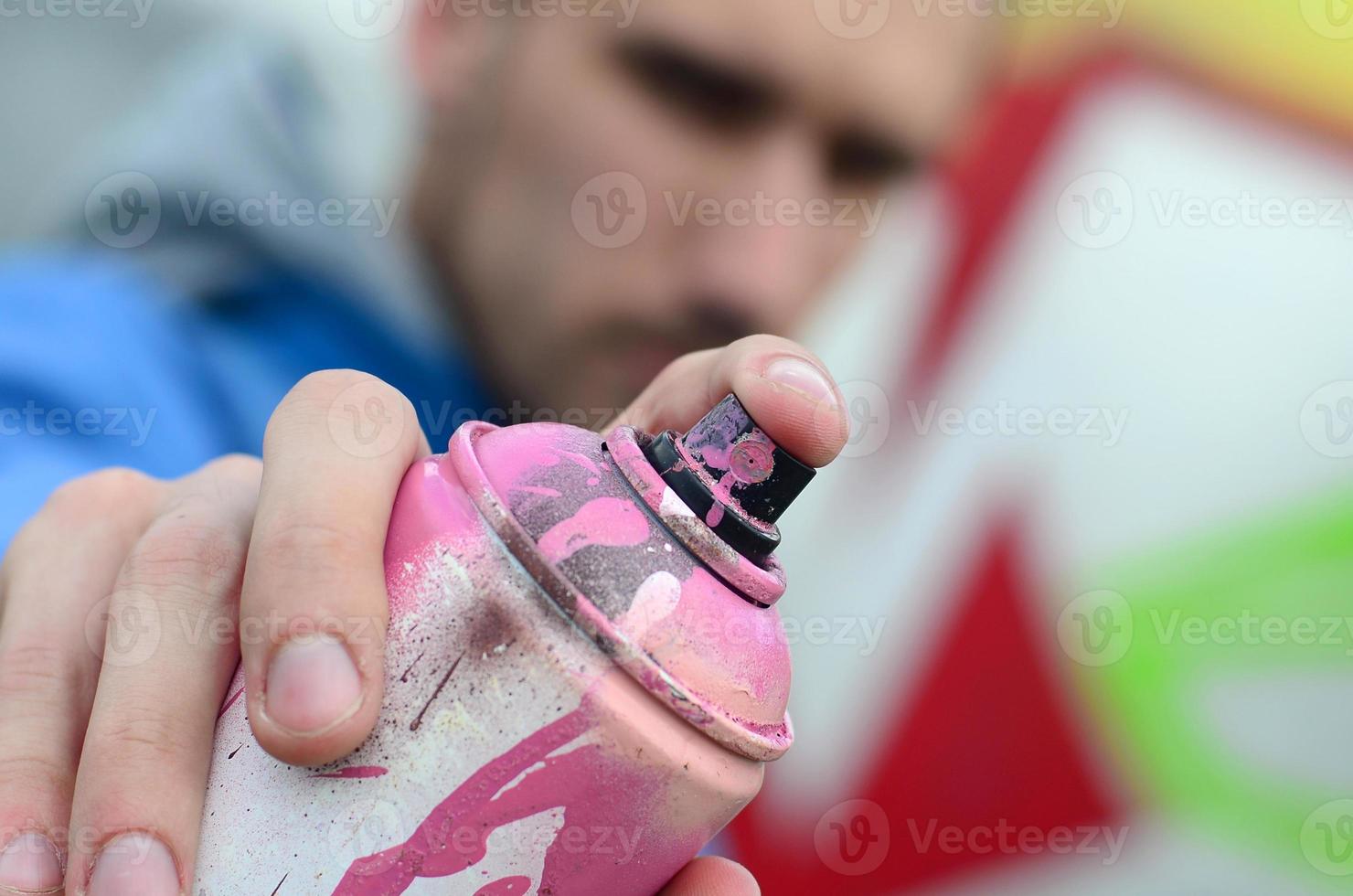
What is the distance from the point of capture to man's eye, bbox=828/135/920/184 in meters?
1.68

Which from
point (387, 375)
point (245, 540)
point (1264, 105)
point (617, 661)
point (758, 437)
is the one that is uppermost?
point (1264, 105)

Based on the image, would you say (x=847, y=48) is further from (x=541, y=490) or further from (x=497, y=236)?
(x=541, y=490)

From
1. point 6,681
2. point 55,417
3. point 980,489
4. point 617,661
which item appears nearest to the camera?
point 617,661

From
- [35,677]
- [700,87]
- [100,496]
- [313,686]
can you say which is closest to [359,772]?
[313,686]

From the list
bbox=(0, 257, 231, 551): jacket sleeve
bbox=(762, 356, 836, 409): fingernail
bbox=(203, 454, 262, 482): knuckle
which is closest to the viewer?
bbox=(762, 356, 836, 409): fingernail

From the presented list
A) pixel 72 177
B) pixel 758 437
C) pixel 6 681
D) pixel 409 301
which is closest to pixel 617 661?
pixel 758 437

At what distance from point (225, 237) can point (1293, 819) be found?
2.58 meters

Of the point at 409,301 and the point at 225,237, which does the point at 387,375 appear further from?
the point at 225,237

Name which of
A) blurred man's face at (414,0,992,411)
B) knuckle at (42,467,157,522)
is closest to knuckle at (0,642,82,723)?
knuckle at (42,467,157,522)

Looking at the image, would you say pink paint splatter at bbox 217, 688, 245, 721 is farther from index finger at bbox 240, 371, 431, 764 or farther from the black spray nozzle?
the black spray nozzle

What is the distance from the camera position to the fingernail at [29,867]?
0.56 meters

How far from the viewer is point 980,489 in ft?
7.29

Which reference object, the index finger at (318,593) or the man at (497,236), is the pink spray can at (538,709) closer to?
the index finger at (318,593)

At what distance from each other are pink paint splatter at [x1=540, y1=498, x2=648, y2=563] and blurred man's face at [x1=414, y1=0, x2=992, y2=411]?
0.99 m
